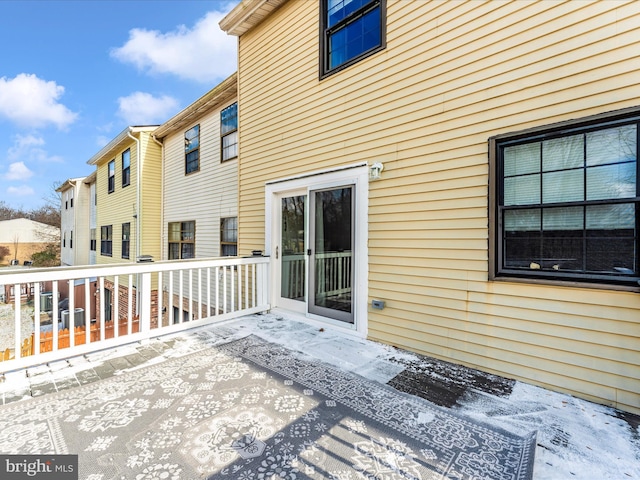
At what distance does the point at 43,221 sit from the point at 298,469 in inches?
1370

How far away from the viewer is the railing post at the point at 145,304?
3.36 metres

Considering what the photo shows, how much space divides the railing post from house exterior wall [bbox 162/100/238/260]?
3459mm

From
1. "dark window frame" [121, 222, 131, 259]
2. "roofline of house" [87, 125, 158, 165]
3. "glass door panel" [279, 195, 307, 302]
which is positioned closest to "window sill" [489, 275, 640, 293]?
"glass door panel" [279, 195, 307, 302]

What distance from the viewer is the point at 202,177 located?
25.8 feet

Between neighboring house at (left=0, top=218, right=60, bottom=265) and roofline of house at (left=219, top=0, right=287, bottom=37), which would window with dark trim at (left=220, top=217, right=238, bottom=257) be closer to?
roofline of house at (left=219, top=0, right=287, bottom=37)

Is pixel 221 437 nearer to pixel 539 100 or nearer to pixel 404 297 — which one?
pixel 404 297

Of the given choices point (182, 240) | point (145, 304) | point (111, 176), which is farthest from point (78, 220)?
point (145, 304)

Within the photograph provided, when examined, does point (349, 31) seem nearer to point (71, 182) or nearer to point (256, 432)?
point (256, 432)

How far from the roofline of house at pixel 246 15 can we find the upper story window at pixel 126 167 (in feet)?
23.6

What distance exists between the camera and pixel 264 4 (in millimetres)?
4621

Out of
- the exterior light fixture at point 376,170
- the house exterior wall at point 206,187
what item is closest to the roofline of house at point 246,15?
the house exterior wall at point 206,187

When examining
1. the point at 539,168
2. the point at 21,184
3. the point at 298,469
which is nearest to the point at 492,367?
the point at 539,168

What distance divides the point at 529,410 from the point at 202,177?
7.87 meters

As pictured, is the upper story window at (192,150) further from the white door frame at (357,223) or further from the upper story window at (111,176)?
the upper story window at (111,176)
